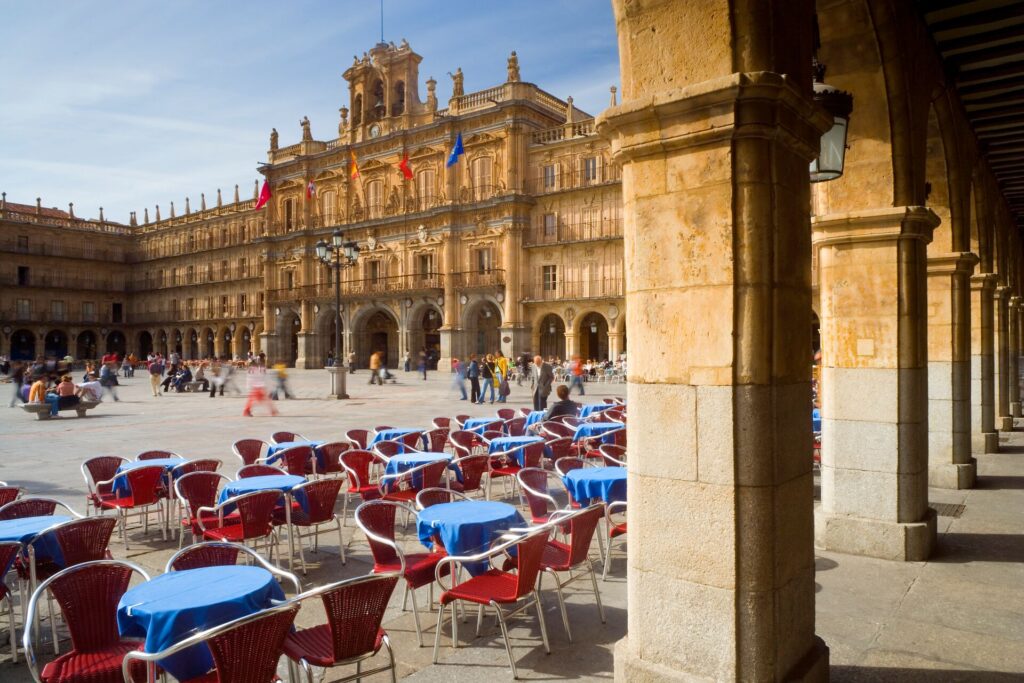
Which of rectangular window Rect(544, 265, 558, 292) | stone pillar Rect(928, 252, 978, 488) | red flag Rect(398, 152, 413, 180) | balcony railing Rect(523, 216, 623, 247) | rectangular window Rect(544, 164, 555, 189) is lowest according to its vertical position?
stone pillar Rect(928, 252, 978, 488)

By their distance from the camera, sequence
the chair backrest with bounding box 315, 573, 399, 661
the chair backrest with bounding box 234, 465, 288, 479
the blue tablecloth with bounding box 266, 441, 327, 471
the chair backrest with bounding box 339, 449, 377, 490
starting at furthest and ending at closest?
the blue tablecloth with bounding box 266, 441, 327, 471
the chair backrest with bounding box 339, 449, 377, 490
the chair backrest with bounding box 234, 465, 288, 479
the chair backrest with bounding box 315, 573, 399, 661

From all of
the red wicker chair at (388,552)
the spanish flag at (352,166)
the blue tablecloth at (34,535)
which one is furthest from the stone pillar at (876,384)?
the spanish flag at (352,166)

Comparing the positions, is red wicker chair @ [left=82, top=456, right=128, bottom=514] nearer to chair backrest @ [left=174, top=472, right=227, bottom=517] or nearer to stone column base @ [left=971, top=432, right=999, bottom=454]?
chair backrest @ [left=174, top=472, right=227, bottom=517]

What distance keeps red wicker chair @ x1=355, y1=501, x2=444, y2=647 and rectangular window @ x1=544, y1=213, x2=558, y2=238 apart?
2806 centimetres

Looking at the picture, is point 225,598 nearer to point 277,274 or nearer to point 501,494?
point 501,494

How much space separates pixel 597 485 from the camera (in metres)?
5.30

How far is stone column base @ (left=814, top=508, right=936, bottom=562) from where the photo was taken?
4.94 meters

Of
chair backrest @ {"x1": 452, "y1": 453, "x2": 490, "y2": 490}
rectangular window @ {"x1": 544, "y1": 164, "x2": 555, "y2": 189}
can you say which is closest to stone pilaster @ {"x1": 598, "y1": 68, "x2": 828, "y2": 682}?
chair backrest @ {"x1": 452, "y1": 453, "x2": 490, "y2": 490}

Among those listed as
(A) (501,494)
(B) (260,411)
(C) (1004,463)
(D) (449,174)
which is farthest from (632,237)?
(D) (449,174)

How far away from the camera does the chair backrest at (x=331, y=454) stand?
23.4 ft

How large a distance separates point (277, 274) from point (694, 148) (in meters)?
41.6

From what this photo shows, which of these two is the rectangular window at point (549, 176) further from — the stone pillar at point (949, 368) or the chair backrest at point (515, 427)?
the stone pillar at point (949, 368)

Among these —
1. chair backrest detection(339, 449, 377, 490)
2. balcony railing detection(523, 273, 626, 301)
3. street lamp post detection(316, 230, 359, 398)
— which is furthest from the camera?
balcony railing detection(523, 273, 626, 301)

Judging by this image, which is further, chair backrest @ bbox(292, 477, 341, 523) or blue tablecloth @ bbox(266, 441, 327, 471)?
blue tablecloth @ bbox(266, 441, 327, 471)
